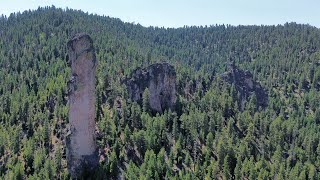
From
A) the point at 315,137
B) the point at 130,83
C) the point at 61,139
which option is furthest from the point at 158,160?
the point at 315,137

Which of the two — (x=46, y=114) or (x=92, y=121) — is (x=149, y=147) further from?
(x=46, y=114)

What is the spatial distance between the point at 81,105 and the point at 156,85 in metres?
55.0

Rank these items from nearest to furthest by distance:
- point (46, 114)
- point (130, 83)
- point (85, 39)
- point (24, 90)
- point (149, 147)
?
point (85, 39) → point (149, 147) → point (46, 114) → point (130, 83) → point (24, 90)

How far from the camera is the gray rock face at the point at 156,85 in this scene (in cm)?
18012

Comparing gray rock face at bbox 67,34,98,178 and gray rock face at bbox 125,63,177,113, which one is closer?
gray rock face at bbox 67,34,98,178

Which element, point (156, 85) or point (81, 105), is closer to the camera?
point (81, 105)

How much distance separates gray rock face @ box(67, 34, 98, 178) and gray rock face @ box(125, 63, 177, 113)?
47.6 metres

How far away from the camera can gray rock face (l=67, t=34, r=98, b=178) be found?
12875 centimetres

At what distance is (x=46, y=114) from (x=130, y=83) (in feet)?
116

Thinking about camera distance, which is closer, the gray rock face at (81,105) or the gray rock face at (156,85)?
the gray rock face at (81,105)

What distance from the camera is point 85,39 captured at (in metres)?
128

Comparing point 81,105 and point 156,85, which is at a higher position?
point 81,105

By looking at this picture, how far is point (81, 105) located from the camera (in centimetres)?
13125

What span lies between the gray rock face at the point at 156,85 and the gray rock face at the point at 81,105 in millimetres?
47627
